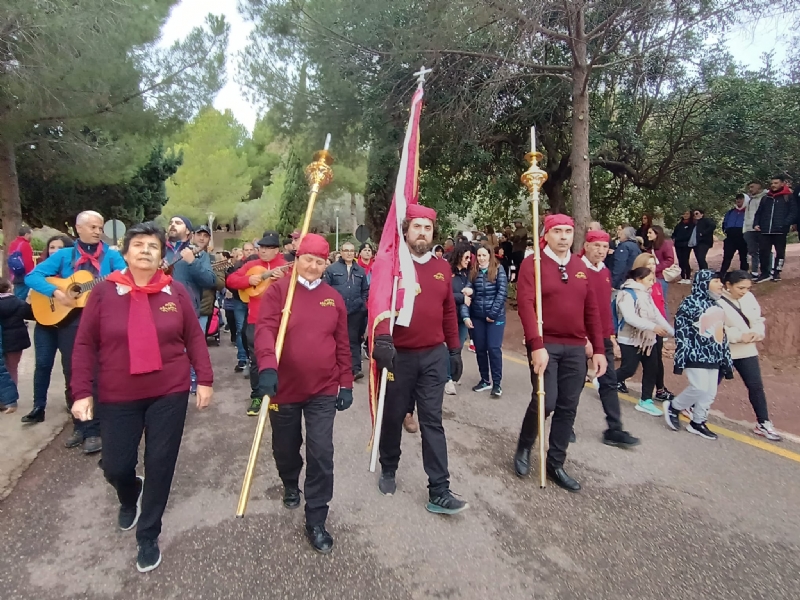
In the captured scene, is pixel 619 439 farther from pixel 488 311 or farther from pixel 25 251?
pixel 25 251

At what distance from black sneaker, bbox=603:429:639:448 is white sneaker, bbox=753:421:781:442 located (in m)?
1.23

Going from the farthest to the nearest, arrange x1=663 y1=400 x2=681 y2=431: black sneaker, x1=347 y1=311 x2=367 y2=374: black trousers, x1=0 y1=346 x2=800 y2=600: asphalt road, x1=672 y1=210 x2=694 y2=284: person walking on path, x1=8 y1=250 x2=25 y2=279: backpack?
x1=672 y1=210 x2=694 y2=284: person walking on path
x1=8 y1=250 x2=25 y2=279: backpack
x1=347 y1=311 x2=367 y2=374: black trousers
x1=663 y1=400 x2=681 y2=431: black sneaker
x1=0 y1=346 x2=800 y2=600: asphalt road

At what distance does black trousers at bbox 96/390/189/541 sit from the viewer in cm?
281

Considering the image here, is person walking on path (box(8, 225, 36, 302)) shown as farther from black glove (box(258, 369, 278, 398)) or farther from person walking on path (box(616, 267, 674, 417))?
person walking on path (box(616, 267, 674, 417))

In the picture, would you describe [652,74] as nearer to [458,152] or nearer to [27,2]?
[458,152]

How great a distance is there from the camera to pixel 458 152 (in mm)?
13781

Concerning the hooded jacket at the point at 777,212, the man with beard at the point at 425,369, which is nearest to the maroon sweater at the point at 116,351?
the man with beard at the point at 425,369

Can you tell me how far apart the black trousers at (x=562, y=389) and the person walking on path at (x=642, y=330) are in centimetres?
183

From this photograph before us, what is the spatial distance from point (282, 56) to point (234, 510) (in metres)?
17.8

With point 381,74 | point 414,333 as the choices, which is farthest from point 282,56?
point 414,333

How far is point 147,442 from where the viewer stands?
9.40 ft

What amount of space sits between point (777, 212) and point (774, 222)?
172 millimetres

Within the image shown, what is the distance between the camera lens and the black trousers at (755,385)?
16.2ft

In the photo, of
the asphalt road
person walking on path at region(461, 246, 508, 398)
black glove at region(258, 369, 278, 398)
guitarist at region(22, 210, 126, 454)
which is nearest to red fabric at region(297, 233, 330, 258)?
black glove at region(258, 369, 278, 398)
